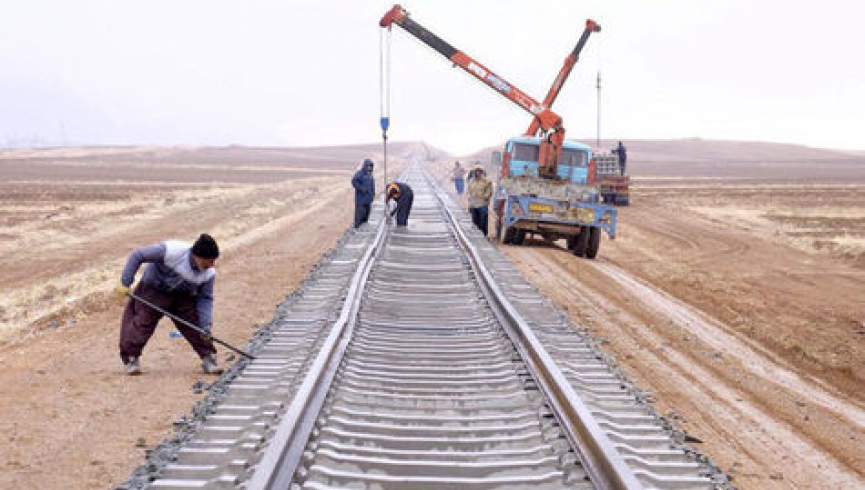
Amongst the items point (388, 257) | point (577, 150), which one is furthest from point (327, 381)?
point (577, 150)

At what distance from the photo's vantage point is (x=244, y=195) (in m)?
43.2

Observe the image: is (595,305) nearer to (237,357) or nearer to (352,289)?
(352,289)

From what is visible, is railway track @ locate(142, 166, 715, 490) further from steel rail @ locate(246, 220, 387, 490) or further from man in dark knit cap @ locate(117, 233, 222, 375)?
man in dark knit cap @ locate(117, 233, 222, 375)

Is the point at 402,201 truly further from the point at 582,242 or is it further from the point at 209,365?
the point at 209,365

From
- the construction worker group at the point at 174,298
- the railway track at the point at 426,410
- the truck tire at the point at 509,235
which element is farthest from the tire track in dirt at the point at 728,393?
the truck tire at the point at 509,235

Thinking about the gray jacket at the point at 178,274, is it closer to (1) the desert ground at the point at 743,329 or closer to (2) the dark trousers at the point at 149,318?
(2) the dark trousers at the point at 149,318

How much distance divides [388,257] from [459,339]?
6238 mm

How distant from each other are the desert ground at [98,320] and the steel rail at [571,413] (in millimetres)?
2886

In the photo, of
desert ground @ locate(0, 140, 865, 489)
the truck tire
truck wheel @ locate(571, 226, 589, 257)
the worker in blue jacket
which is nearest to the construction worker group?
desert ground @ locate(0, 140, 865, 489)

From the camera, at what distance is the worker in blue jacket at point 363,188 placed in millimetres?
19161

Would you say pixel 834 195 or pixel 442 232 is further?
pixel 834 195

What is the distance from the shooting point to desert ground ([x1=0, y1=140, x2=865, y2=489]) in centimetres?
669

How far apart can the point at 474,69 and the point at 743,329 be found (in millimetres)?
12810

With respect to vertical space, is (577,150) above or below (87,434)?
above
